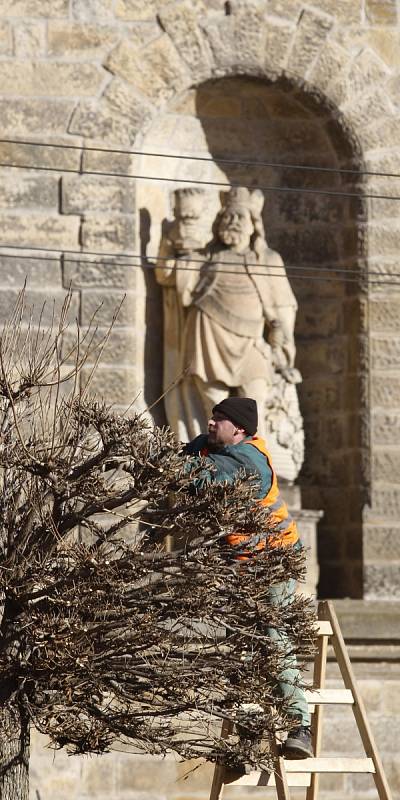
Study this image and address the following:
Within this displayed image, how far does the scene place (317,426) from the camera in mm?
14820

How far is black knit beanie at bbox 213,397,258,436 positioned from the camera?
9.85 meters

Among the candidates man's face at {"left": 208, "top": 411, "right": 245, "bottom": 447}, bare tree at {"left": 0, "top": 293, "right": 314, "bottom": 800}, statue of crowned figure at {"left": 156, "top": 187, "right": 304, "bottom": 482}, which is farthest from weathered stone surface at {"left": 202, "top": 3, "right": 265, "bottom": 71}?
bare tree at {"left": 0, "top": 293, "right": 314, "bottom": 800}

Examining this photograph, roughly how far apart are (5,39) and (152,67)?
0.99 meters

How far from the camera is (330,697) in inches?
414

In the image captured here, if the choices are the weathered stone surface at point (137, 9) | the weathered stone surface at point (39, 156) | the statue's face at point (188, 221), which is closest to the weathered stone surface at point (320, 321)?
the statue's face at point (188, 221)

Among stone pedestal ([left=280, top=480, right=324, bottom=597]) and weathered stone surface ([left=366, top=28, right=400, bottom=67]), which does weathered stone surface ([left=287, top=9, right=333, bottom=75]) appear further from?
stone pedestal ([left=280, top=480, right=324, bottom=597])

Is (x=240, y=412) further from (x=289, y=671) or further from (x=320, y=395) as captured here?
(x=320, y=395)

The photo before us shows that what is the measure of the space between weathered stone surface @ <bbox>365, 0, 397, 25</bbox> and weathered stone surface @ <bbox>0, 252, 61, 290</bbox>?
2795 millimetres

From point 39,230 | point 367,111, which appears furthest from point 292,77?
point 39,230

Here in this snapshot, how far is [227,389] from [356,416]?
96 centimetres

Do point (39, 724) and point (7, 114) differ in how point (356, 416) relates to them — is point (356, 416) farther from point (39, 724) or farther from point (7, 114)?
point (39, 724)

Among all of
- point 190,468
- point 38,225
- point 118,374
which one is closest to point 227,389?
point 118,374

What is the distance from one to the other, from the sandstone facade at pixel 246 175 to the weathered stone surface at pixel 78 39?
1 centimetres

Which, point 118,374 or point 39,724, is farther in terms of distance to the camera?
point 118,374
